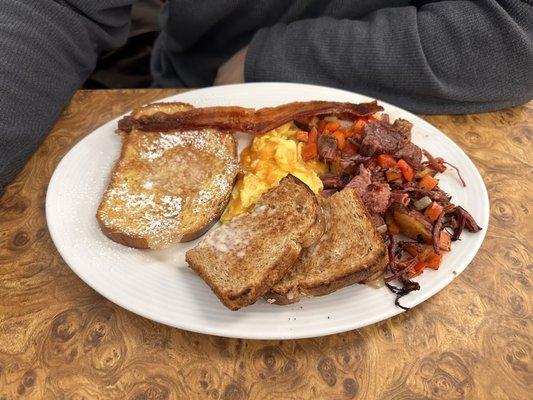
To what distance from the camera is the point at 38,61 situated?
1.86 metres

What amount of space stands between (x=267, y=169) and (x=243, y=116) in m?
0.27

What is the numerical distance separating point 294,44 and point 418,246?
1166 mm

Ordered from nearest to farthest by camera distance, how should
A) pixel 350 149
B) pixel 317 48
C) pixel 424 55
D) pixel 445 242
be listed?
pixel 445 242
pixel 350 149
pixel 424 55
pixel 317 48

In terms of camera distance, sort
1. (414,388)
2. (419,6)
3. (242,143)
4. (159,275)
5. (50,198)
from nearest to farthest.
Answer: (414,388) → (159,275) → (50,198) → (242,143) → (419,6)

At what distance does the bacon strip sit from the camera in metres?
1.84

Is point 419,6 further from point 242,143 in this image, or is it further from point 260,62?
point 242,143

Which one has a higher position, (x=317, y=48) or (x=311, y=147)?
(x=317, y=48)

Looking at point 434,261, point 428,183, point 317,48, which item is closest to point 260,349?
point 434,261

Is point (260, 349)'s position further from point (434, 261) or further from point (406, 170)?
point (406, 170)

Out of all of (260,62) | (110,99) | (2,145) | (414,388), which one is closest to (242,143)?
(260,62)

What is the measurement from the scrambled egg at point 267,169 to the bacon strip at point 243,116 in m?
0.06

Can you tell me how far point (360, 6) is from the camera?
2.26 metres

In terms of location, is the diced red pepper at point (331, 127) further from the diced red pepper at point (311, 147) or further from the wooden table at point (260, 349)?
the wooden table at point (260, 349)

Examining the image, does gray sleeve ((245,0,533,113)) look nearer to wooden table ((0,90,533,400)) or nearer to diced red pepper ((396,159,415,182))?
diced red pepper ((396,159,415,182))
